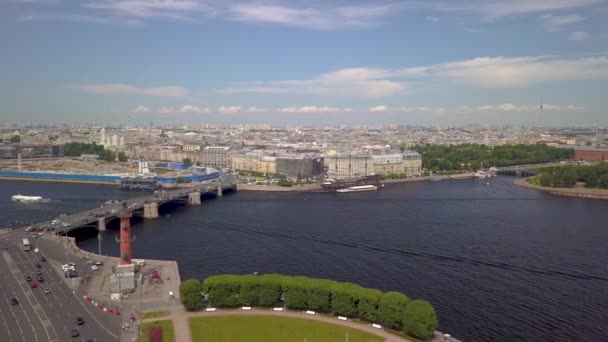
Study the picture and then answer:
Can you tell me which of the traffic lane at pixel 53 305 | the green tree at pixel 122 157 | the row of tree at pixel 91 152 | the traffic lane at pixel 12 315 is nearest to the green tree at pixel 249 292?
the traffic lane at pixel 53 305

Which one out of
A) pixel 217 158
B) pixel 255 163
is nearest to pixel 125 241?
pixel 255 163

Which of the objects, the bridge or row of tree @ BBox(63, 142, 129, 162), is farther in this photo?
row of tree @ BBox(63, 142, 129, 162)

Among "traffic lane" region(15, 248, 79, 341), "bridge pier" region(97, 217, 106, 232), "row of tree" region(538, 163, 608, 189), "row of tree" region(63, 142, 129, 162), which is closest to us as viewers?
"traffic lane" region(15, 248, 79, 341)

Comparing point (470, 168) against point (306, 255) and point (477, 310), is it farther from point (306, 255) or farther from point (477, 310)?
point (477, 310)

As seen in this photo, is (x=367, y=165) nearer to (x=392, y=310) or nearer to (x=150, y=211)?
(x=150, y=211)

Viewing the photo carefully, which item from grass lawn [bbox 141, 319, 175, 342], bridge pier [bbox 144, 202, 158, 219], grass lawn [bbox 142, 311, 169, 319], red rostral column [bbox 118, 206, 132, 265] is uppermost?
red rostral column [bbox 118, 206, 132, 265]

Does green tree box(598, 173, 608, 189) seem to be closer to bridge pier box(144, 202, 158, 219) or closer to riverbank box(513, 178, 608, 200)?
riverbank box(513, 178, 608, 200)

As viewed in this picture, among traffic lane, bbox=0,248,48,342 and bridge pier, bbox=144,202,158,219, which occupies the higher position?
bridge pier, bbox=144,202,158,219

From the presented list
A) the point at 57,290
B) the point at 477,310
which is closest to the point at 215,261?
the point at 57,290

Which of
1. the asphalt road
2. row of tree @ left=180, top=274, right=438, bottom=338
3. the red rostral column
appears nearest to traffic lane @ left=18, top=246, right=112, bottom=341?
the asphalt road
